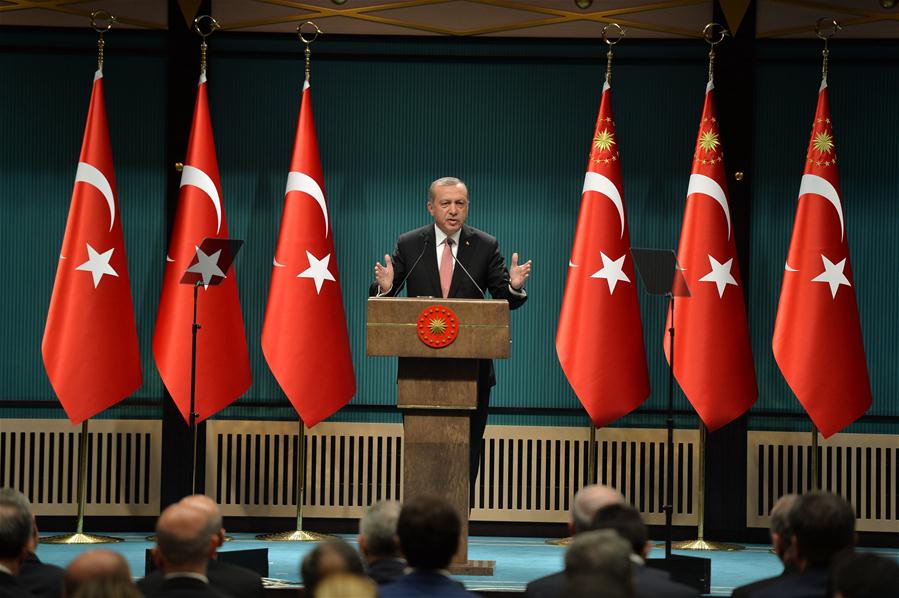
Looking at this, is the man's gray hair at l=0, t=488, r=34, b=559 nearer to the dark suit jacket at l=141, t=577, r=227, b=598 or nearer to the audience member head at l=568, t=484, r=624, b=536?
the dark suit jacket at l=141, t=577, r=227, b=598

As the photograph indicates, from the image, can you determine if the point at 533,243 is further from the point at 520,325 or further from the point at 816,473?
the point at 816,473

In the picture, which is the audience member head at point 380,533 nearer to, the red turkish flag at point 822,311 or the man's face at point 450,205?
the man's face at point 450,205

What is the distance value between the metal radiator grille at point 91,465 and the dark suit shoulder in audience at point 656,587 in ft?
17.1

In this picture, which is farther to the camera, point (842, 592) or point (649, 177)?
point (649, 177)

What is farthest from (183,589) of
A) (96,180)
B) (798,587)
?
(96,180)

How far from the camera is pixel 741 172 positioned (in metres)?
7.96

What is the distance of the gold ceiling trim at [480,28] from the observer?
8055 mm

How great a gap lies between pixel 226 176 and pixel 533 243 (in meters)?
1.98

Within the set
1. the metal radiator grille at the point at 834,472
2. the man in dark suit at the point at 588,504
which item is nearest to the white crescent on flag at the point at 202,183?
the metal radiator grille at the point at 834,472

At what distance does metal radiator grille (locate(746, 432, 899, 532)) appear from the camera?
7980 millimetres

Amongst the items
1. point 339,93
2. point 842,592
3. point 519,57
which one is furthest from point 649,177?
point 842,592

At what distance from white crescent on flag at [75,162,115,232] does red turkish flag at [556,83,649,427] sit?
107 inches

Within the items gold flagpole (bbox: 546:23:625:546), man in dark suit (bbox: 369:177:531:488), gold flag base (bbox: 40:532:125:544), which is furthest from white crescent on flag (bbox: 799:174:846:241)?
gold flag base (bbox: 40:532:125:544)

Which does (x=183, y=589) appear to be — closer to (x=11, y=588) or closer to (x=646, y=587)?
(x=11, y=588)
